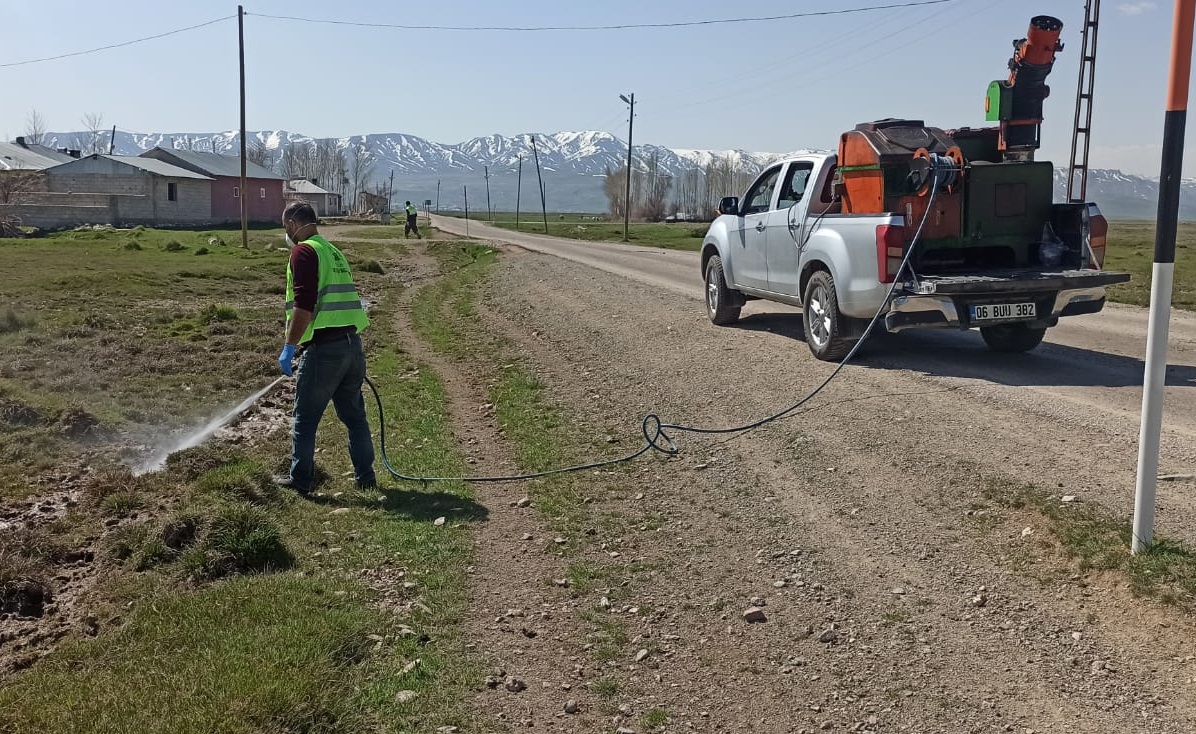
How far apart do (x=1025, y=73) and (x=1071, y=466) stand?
227 inches

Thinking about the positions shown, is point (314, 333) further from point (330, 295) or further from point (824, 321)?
point (824, 321)

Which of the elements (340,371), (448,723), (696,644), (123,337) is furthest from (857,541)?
(123,337)

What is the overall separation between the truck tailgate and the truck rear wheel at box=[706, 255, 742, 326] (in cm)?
402

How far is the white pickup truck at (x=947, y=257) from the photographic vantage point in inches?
357

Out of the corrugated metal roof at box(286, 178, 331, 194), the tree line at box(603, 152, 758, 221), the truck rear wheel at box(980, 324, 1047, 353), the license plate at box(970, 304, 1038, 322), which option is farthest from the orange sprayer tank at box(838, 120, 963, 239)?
the corrugated metal roof at box(286, 178, 331, 194)

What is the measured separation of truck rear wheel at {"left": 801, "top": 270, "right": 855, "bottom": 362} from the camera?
9.86 meters

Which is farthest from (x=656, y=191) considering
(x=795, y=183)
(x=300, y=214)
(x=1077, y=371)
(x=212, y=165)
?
(x=300, y=214)

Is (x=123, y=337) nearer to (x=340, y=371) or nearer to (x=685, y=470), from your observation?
(x=340, y=371)

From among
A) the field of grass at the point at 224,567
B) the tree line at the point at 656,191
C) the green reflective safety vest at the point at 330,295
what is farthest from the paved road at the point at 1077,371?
the tree line at the point at 656,191

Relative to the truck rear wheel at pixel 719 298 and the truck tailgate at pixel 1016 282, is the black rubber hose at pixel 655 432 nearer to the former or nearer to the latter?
the truck tailgate at pixel 1016 282

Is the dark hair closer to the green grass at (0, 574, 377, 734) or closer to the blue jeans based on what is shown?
the blue jeans

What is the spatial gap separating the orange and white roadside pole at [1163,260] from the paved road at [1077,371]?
2.19 ft

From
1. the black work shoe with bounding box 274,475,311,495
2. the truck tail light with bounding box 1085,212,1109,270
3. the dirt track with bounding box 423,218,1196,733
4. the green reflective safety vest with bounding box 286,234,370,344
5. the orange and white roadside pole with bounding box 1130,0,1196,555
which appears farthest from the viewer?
the truck tail light with bounding box 1085,212,1109,270

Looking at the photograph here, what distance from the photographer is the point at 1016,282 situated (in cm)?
896
